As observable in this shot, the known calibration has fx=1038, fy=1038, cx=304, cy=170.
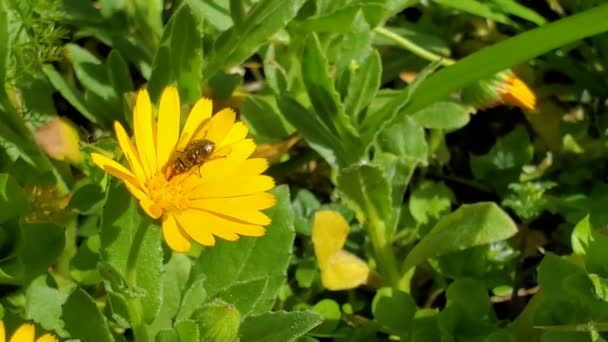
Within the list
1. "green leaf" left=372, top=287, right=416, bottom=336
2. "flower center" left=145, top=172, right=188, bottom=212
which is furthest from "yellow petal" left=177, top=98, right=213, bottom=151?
"green leaf" left=372, top=287, right=416, bottom=336

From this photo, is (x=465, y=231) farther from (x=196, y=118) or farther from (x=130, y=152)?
(x=130, y=152)

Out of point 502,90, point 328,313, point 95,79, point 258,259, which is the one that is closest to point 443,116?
point 502,90

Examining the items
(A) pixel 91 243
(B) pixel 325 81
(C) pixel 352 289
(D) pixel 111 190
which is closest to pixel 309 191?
(C) pixel 352 289

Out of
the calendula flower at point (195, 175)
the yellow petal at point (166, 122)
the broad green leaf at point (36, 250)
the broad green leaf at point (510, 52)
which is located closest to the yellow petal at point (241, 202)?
the calendula flower at point (195, 175)

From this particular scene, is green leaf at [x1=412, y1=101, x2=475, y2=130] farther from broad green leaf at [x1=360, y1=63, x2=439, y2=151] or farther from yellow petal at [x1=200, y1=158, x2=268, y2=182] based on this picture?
yellow petal at [x1=200, y1=158, x2=268, y2=182]

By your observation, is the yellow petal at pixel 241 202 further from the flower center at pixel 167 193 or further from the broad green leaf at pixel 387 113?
the broad green leaf at pixel 387 113

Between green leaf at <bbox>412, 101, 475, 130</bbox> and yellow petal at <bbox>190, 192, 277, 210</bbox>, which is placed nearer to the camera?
yellow petal at <bbox>190, 192, 277, 210</bbox>
